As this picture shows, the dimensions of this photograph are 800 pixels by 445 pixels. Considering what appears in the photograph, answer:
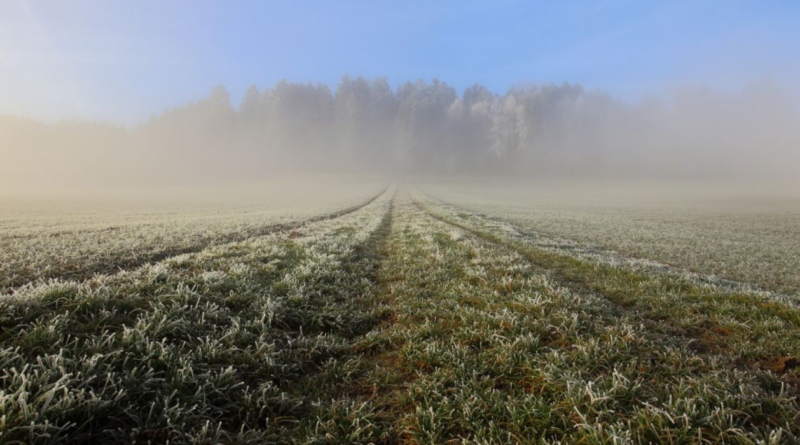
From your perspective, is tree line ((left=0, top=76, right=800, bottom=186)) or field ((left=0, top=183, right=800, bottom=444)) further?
tree line ((left=0, top=76, right=800, bottom=186))

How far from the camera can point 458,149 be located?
134 metres

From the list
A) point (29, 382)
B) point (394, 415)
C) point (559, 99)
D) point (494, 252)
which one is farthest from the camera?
point (559, 99)

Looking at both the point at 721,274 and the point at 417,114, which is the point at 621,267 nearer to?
the point at 721,274

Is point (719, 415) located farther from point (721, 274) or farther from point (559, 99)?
point (559, 99)

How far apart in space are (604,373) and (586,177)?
490 ft

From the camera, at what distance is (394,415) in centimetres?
396

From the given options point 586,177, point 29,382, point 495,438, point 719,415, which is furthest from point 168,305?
point 586,177

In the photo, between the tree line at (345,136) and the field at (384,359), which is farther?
the tree line at (345,136)

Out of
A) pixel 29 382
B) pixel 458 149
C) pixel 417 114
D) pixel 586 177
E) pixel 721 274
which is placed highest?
pixel 417 114

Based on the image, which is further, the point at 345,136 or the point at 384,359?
the point at 345,136

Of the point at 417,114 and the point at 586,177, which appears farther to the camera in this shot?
the point at 586,177

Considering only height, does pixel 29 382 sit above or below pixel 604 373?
above

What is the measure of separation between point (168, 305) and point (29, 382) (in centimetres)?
281

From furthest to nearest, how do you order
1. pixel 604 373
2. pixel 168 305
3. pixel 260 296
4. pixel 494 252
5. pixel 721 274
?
pixel 721 274 → pixel 494 252 → pixel 260 296 → pixel 168 305 → pixel 604 373
